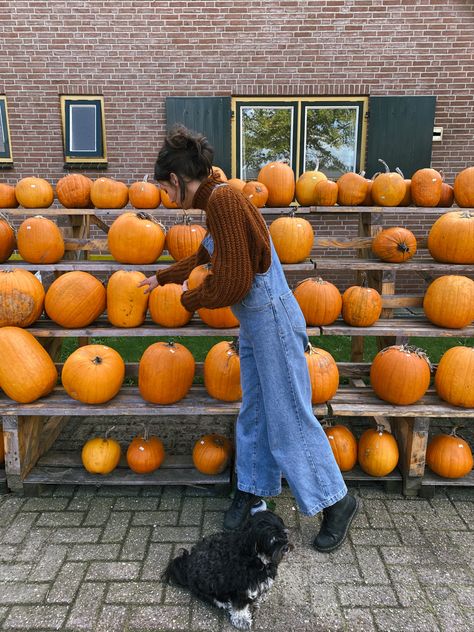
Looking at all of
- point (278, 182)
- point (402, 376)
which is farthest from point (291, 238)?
point (402, 376)

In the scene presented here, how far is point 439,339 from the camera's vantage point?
5926 millimetres

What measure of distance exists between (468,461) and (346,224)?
4974mm

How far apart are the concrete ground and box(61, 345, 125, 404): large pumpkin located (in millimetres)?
667

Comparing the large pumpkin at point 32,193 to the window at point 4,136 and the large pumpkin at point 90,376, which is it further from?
the window at point 4,136

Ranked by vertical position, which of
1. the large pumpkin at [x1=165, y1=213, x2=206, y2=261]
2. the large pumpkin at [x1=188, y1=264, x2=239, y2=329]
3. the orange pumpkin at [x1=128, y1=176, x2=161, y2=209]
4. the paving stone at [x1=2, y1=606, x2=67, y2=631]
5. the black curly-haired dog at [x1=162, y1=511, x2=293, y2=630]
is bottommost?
the paving stone at [x1=2, y1=606, x2=67, y2=631]

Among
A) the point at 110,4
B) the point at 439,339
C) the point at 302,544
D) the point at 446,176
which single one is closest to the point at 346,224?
the point at 446,176

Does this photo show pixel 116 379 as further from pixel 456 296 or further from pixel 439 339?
pixel 439 339

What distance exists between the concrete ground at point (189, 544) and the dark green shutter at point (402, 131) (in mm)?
5150

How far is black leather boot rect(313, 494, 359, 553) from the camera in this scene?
254cm

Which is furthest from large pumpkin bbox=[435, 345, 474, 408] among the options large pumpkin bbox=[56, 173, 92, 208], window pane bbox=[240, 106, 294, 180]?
window pane bbox=[240, 106, 294, 180]

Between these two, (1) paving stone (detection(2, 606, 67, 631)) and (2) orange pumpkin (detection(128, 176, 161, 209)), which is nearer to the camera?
(1) paving stone (detection(2, 606, 67, 631))

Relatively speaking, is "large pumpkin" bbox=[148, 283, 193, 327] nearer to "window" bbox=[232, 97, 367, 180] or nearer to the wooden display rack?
the wooden display rack

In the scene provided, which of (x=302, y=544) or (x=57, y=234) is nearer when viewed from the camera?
(x=302, y=544)

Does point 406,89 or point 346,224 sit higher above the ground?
point 406,89
